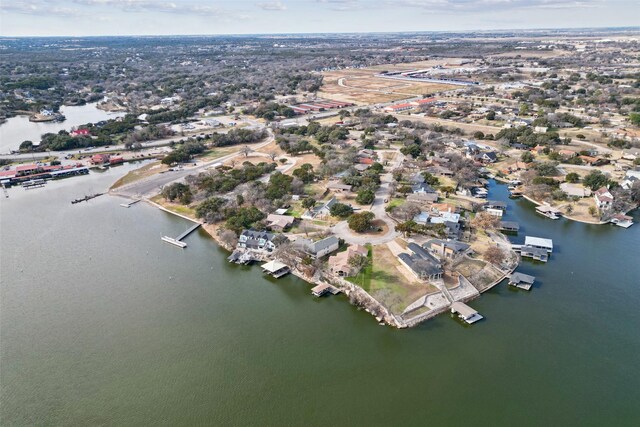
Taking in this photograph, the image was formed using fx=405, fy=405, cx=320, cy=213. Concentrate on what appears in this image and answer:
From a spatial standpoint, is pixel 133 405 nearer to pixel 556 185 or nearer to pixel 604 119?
pixel 556 185

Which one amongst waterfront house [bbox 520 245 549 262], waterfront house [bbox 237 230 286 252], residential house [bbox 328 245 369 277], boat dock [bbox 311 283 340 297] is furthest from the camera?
waterfront house [bbox 237 230 286 252]

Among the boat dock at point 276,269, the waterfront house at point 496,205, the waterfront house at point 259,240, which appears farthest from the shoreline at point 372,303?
the waterfront house at point 496,205

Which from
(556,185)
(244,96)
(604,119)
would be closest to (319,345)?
(556,185)

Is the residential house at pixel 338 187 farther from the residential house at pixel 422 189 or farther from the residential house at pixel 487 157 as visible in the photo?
the residential house at pixel 487 157

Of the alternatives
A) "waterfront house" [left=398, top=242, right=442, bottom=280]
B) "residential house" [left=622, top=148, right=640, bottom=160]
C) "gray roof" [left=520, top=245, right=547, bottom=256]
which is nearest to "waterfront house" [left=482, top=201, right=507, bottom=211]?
"gray roof" [left=520, top=245, right=547, bottom=256]

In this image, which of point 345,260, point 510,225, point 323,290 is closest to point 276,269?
point 323,290

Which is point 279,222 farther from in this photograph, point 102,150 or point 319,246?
point 102,150

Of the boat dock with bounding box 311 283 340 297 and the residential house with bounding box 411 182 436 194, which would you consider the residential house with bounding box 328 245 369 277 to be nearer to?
the boat dock with bounding box 311 283 340 297
